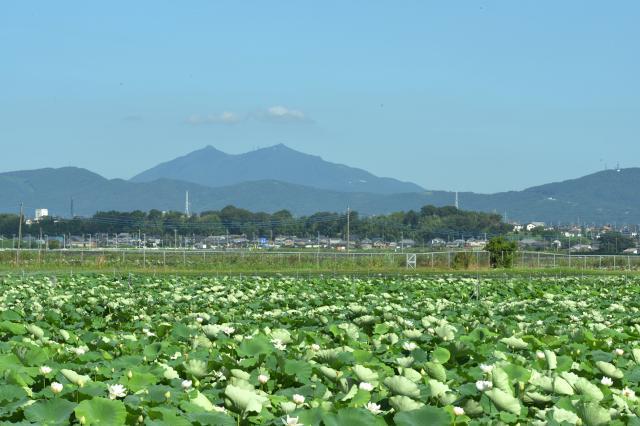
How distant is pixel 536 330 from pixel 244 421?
23.0 ft

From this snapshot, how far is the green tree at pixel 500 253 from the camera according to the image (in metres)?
56.6

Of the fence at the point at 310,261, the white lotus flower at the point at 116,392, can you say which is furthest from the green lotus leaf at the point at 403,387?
the fence at the point at 310,261

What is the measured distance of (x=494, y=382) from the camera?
6902 millimetres

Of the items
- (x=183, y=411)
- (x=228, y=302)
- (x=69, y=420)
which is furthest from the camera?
(x=228, y=302)

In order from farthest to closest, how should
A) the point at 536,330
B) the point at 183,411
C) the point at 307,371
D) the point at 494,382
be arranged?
1. the point at 536,330
2. the point at 307,371
3. the point at 494,382
4. the point at 183,411

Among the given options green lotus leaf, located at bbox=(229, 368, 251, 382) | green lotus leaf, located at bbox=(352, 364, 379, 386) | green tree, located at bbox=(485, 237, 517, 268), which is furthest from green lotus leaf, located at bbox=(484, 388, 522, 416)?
green tree, located at bbox=(485, 237, 517, 268)

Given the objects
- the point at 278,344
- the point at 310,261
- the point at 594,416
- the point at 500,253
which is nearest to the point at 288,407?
the point at 594,416

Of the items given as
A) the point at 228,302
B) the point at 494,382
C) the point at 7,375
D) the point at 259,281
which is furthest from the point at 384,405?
the point at 259,281

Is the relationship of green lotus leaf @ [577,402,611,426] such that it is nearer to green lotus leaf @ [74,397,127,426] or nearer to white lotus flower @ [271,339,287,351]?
green lotus leaf @ [74,397,127,426]

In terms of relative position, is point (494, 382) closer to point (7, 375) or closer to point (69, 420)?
point (69, 420)

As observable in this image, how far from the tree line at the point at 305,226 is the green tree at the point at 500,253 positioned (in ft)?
363

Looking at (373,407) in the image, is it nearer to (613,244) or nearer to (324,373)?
(324,373)

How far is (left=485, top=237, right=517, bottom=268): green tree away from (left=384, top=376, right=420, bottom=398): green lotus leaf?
50.4 m

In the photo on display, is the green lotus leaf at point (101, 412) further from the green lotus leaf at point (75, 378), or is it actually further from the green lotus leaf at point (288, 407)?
the green lotus leaf at point (75, 378)
